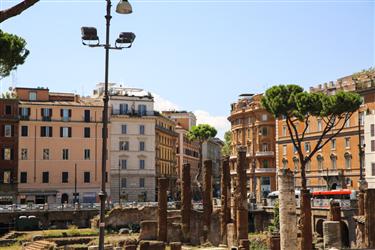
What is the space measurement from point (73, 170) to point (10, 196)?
790cm

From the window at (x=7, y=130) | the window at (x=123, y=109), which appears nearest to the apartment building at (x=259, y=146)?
the window at (x=123, y=109)

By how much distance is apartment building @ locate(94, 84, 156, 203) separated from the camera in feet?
242

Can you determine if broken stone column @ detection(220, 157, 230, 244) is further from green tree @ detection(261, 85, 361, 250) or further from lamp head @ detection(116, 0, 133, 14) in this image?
lamp head @ detection(116, 0, 133, 14)

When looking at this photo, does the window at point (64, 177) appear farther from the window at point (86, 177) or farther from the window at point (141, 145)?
the window at point (141, 145)

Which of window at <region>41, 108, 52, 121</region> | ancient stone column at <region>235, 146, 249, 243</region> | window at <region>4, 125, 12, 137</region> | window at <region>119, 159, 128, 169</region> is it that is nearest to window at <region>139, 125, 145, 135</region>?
window at <region>119, 159, 128, 169</region>

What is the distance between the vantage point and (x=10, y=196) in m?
64.6

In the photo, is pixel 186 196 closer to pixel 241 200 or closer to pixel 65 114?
pixel 241 200

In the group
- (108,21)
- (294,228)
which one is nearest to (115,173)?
(294,228)

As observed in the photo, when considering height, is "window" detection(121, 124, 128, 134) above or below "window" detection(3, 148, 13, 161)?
above

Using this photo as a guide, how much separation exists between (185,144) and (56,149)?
39.8m

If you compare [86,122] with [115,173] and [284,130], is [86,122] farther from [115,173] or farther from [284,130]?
[284,130]

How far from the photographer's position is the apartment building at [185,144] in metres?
103

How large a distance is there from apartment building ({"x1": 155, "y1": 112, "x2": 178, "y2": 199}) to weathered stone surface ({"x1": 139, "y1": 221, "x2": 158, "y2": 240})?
39015mm

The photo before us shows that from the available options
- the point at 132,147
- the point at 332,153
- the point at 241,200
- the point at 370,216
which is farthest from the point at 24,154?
the point at 370,216
